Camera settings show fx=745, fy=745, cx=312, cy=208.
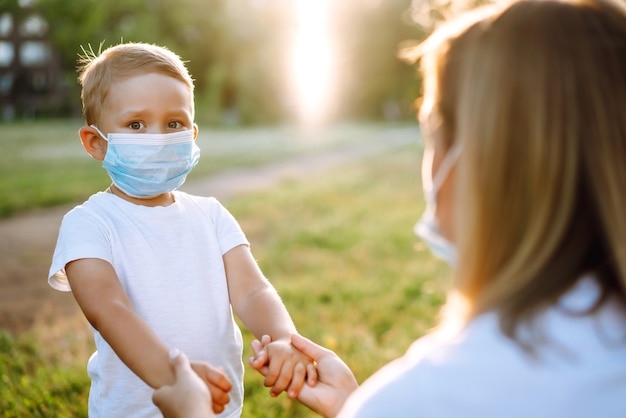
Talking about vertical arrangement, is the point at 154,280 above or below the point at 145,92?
below

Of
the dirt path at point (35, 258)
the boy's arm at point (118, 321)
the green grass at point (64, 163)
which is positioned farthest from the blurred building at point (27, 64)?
the boy's arm at point (118, 321)

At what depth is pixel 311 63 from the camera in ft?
144

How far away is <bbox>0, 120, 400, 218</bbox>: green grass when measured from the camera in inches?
398

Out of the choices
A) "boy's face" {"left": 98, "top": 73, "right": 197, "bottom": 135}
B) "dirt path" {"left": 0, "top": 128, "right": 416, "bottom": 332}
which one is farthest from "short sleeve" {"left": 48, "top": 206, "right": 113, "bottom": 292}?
"dirt path" {"left": 0, "top": 128, "right": 416, "bottom": 332}

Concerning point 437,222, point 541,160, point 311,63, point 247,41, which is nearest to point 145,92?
point 437,222

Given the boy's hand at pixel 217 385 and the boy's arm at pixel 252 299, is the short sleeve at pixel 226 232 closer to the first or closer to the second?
the boy's arm at pixel 252 299

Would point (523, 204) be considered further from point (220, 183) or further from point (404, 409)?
point (220, 183)

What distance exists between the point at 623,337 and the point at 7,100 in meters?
52.8

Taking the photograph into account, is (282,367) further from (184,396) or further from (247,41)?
(247,41)

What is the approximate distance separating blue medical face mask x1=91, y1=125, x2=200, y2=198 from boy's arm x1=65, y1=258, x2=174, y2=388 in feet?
1.07

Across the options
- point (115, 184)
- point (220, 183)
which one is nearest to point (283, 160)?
point (220, 183)

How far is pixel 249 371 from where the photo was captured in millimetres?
3982

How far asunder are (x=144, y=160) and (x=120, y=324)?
543 mm

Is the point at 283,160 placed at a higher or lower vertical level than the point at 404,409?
lower
